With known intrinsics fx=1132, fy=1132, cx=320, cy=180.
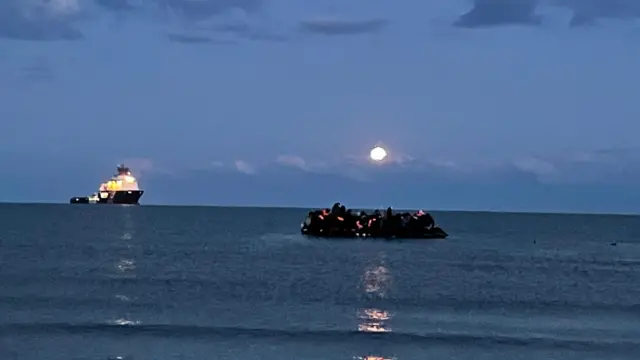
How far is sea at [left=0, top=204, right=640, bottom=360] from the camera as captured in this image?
36219 mm

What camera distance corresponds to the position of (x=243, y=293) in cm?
5619

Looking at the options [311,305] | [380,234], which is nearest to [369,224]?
[380,234]

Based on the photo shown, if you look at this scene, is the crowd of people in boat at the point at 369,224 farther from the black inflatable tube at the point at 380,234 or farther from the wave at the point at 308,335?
the wave at the point at 308,335

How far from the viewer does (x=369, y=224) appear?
119062 millimetres

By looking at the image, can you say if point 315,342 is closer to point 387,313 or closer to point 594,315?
point 387,313

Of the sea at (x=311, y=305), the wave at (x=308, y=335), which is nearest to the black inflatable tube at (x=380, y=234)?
the sea at (x=311, y=305)

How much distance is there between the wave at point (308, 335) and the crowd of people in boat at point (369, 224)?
254 feet

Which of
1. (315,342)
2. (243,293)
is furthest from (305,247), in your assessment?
(315,342)

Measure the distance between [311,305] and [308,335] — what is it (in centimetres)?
1075

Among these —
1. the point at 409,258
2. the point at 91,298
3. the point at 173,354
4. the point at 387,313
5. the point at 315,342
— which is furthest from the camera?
the point at 409,258

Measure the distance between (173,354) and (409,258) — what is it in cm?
Result: 5757

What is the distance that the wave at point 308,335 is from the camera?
37938 mm

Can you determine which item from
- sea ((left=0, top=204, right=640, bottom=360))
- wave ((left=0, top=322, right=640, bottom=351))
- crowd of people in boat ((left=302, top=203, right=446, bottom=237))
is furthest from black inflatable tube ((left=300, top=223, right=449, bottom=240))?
wave ((left=0, top=322, right=640, bottom=351))

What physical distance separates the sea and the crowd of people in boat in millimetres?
20740
